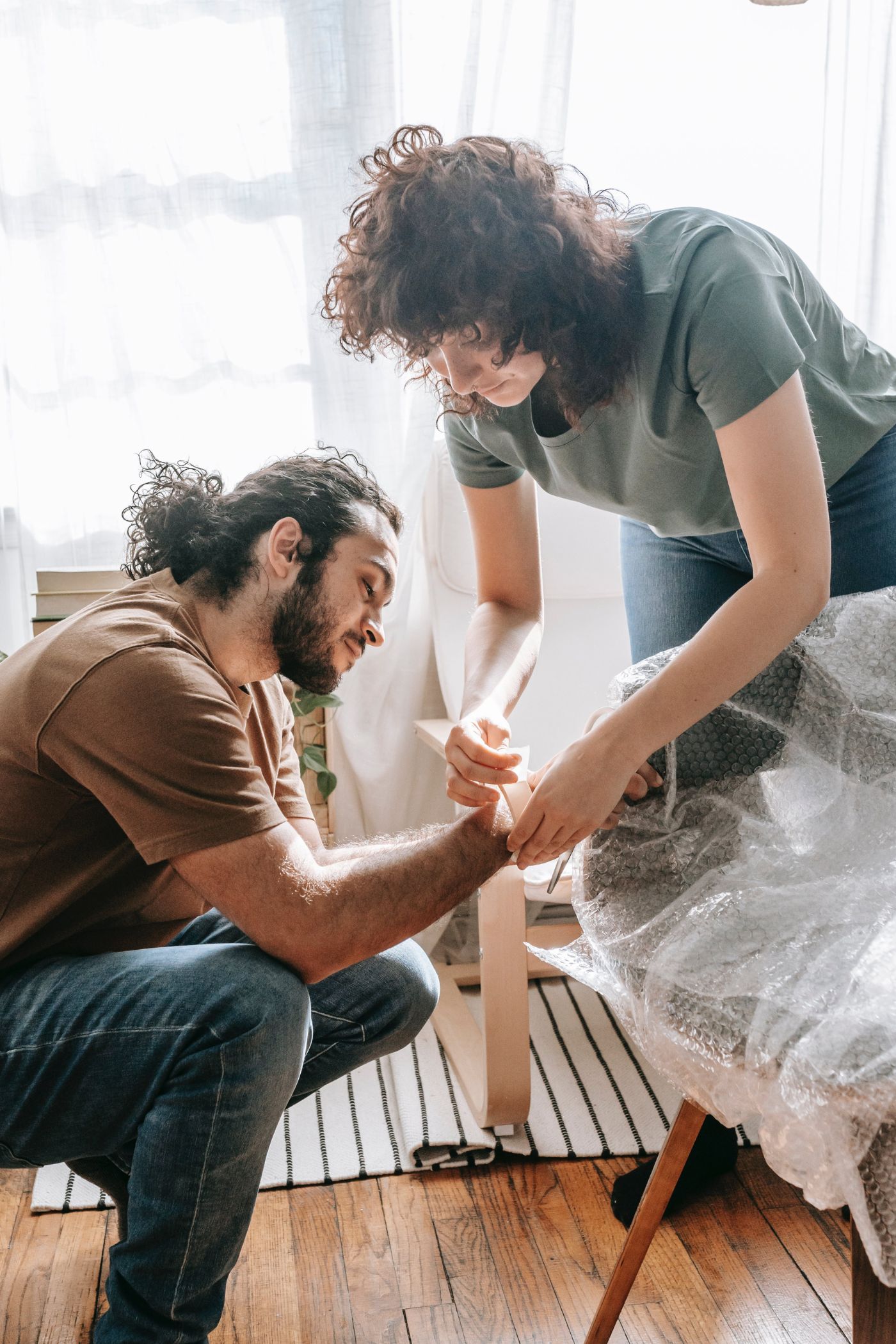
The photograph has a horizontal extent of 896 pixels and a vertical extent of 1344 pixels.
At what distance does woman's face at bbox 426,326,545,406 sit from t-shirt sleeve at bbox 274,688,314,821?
0.59 m

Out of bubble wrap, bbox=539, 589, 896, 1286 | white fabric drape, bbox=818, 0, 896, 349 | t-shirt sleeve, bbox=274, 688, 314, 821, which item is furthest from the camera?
white fabric drape, bbox=818, 0, 896, 349

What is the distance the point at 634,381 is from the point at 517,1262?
3.69ft

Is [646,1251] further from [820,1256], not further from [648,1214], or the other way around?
[820,1256]

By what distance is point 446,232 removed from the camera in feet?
3.45

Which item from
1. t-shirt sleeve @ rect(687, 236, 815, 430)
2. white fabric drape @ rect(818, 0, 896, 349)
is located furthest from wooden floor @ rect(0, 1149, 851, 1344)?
white fabric drape @ rect(818, 0, 896, 349)

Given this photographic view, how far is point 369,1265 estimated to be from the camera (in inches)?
58.6

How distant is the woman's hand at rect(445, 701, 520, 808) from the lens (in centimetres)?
126

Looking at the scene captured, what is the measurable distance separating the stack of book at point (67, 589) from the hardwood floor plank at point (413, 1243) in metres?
1.03

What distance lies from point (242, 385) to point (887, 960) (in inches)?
64.3

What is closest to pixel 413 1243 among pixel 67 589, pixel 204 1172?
pixel 204 1172

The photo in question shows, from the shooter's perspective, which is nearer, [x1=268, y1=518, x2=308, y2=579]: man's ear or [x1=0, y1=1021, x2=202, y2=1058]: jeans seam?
[x1=0, y1=1021, x2=202, y2=1058]: jeans seam

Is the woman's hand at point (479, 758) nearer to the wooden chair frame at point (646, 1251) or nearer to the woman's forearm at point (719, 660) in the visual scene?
the woman's forearm at point (719, 660)

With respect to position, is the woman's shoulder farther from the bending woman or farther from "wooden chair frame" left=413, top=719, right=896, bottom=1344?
"wooden chair frame" left=413, top=719, right=896, bottom=1344

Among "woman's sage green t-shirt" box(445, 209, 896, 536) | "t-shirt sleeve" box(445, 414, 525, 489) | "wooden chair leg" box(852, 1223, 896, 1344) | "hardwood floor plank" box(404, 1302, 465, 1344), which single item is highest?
"woman's sage green t-shirt" box(445, 209, 896, 536)
